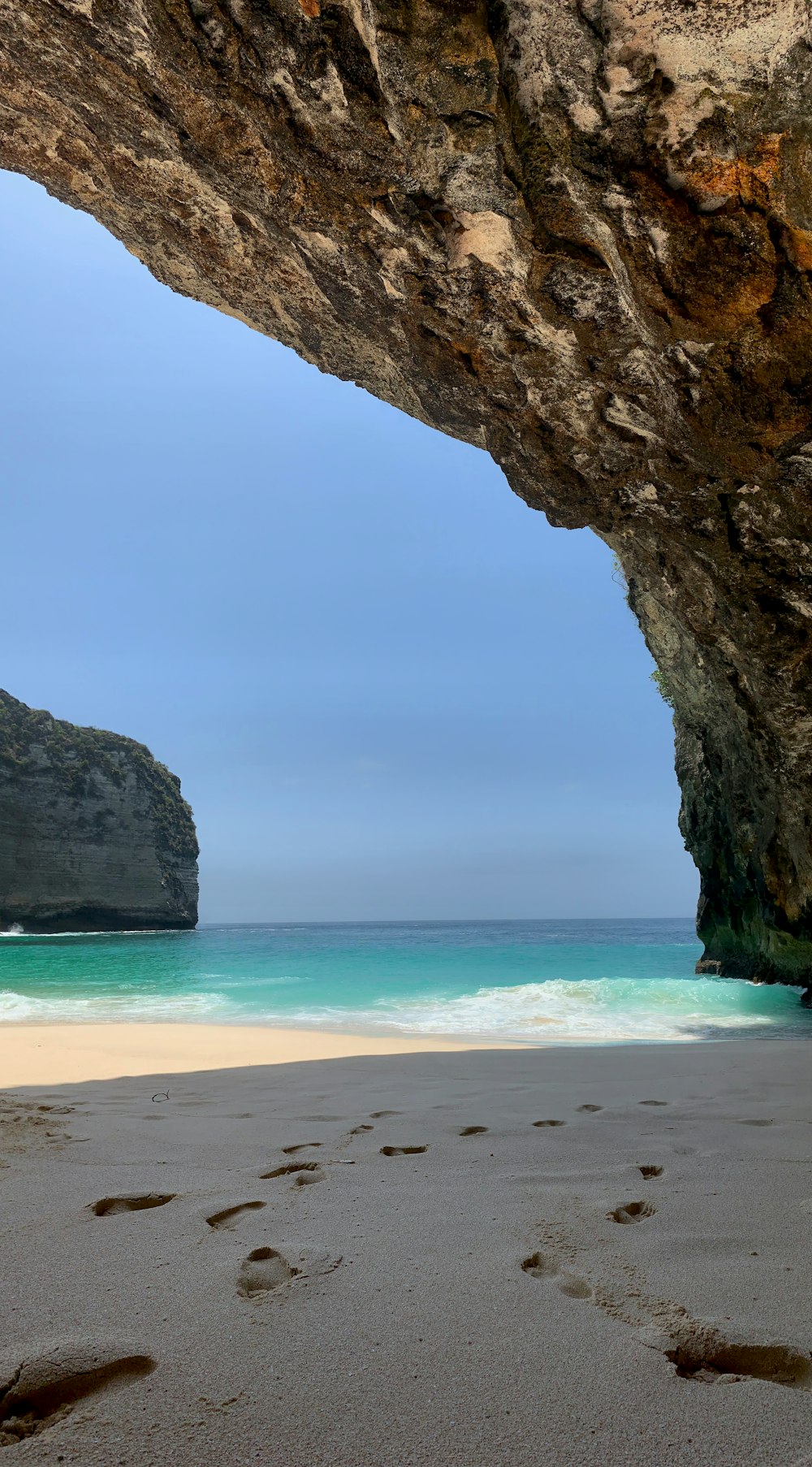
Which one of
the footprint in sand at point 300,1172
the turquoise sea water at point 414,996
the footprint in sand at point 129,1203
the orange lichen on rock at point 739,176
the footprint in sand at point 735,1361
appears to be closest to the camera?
the footprint in sand at point 735,1361

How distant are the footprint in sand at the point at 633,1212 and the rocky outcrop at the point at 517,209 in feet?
19.1

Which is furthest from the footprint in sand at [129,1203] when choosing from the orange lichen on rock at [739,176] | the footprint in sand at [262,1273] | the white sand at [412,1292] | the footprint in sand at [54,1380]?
the orange lichen on rock at [739,176]

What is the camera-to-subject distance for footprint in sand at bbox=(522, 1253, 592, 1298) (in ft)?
5.94

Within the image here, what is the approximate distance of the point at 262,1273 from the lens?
6.32ft

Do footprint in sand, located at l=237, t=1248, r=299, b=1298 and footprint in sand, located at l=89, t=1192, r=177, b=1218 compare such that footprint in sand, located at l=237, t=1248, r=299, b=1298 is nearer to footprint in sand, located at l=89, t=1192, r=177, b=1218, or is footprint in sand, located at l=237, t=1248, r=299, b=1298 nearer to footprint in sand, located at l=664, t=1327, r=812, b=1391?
footprint in sand, located at l=89, t=1192, r=177, b=1218

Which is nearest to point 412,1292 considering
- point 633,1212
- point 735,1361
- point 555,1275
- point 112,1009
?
point 555,1275

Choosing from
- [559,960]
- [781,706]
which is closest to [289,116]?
[781,706]

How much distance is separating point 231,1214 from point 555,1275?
1093 mm

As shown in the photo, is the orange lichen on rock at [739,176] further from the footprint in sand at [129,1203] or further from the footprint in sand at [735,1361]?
the footprint in sand at [129,1203]

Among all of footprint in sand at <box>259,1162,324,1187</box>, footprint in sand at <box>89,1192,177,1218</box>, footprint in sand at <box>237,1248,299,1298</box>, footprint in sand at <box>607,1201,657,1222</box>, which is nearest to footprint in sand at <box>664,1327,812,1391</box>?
footprint in sand at <box>607,1201,657,1222</box>

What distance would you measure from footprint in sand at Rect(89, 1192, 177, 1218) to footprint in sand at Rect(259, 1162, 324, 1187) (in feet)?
1.26

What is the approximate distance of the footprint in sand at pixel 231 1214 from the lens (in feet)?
7.37

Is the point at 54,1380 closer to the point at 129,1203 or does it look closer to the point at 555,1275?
the point at 129,1203

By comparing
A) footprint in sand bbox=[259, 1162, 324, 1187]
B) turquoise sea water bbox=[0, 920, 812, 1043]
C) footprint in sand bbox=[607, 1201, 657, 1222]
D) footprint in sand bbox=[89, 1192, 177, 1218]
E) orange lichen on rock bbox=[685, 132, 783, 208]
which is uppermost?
orange lichen on rock bbox=[685, 132, 783, 208]
